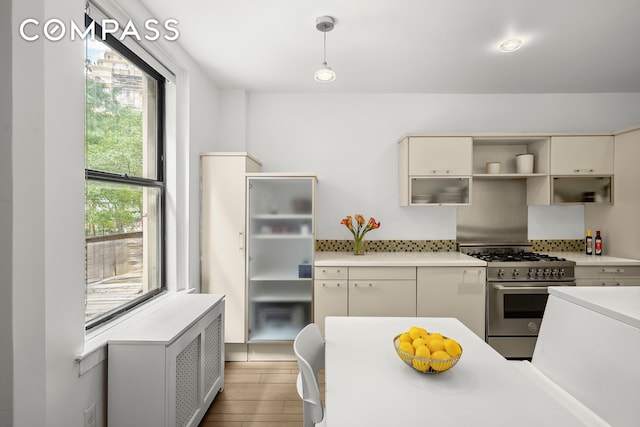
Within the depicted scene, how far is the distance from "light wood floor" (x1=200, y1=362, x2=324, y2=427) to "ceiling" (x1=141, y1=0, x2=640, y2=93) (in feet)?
9.17

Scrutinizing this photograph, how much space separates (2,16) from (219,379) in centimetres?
250

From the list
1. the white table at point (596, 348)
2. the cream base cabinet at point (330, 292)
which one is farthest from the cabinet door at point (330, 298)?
the white table at point (596, 348)

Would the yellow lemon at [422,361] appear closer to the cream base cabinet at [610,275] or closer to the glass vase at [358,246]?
the glass vase at [358,246]

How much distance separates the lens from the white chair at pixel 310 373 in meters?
1.37

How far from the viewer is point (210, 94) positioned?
3.49 m

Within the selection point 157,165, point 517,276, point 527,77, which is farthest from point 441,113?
point 157,165

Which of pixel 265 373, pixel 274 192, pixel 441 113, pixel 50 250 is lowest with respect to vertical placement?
pixel 265 373

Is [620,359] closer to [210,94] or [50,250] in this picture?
[50,250]

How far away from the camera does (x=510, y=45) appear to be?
2664 millimetres

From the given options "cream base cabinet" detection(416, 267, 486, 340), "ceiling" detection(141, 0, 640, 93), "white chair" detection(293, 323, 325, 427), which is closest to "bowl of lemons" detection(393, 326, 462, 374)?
"white chair" detection(293, 323, 325, 427)

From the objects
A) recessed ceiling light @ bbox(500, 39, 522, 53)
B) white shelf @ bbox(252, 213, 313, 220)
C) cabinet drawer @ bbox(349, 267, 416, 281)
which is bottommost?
cabinet drawer @ bbox(349, 267, 416, 281)

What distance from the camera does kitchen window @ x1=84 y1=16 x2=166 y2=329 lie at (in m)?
1.95

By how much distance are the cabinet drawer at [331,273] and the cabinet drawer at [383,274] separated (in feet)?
0.25

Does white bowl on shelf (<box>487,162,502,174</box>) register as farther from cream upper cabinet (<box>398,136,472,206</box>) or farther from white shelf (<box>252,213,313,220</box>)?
white shelf (<box>252,213,313,220</box>)
